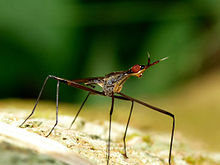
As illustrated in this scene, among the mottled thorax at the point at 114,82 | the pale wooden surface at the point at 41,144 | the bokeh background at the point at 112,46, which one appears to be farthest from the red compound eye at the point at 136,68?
the bokeh background at the point at 112,46

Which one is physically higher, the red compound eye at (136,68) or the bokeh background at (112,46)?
the bokeh background at (112,46)

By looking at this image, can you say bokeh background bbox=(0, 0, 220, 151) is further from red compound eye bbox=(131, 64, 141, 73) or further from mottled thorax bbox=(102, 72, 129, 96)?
red compound eye bbox=(131, 64, 141, 73)

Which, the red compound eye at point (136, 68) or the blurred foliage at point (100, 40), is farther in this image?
the blurred foliage at point (100, 40)

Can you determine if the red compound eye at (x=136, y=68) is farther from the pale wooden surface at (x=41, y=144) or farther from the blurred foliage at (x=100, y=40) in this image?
the blurred foliage at (x=100, y=40)

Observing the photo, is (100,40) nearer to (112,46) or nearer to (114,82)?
(112,46)

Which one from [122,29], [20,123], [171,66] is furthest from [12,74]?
[20,123]
